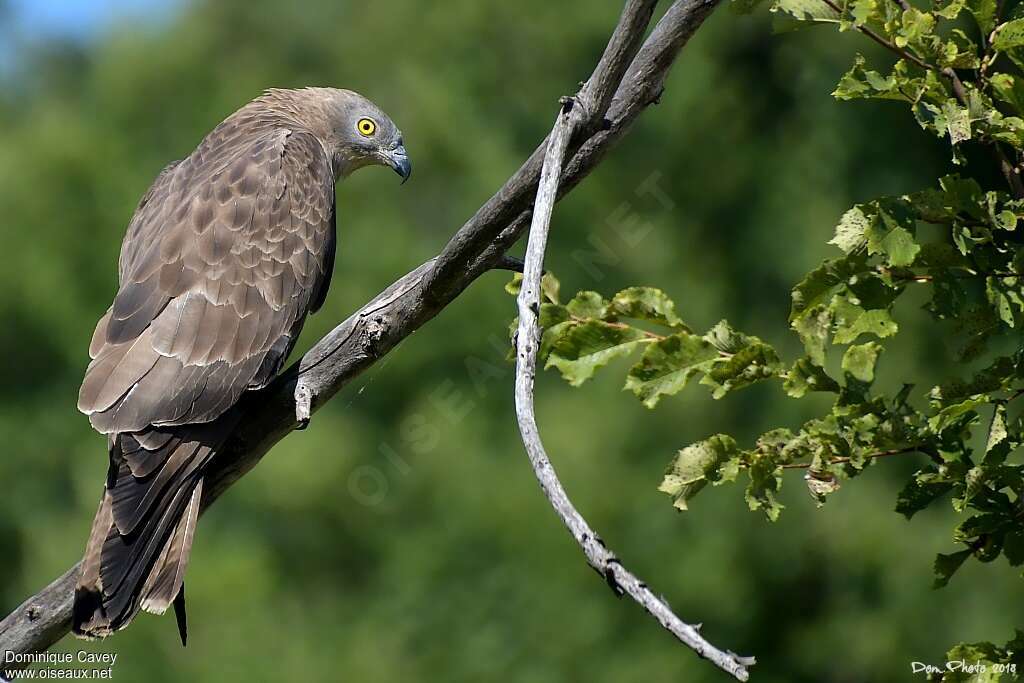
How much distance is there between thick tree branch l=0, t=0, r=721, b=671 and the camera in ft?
8.77

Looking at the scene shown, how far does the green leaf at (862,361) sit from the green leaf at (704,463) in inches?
13.0

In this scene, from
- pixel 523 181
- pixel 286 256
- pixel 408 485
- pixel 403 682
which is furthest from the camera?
pixel 408 485

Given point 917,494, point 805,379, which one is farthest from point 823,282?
point 917,494

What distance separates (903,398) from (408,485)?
9.29 m

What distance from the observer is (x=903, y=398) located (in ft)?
8.96

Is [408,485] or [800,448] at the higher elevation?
[800,448]

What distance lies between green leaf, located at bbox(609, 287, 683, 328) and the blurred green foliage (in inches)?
253

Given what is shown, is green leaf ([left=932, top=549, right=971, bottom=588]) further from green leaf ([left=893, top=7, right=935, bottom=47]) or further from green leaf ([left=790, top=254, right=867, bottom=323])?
green leaf ([left=893, top=7, right=935, bottom=47])

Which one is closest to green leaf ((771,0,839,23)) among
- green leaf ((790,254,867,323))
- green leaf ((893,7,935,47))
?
green leaf ((893,7,935,47))

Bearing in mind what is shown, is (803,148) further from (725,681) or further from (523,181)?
(523,181)

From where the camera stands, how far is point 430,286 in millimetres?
3250

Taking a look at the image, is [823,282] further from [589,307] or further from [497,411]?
[497,411]

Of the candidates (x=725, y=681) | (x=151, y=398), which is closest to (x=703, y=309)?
(x=725, y=681)

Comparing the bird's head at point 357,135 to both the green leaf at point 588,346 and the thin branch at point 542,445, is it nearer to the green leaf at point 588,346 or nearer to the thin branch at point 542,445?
the green leaf at point 588,346
